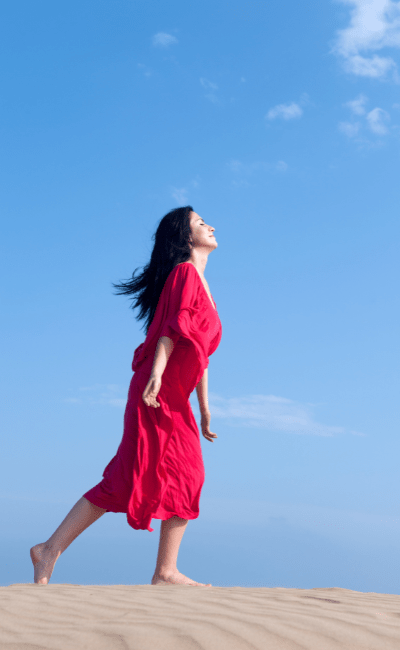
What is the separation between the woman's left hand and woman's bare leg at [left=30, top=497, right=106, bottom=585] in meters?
1.07

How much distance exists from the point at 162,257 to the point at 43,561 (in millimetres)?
2214

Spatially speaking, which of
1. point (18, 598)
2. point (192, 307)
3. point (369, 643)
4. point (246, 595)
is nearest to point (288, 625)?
point (369, 643)

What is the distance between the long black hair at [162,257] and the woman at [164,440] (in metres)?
0.11

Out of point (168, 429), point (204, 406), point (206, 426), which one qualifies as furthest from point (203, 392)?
point (168, 429)

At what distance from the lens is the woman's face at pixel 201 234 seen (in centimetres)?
434

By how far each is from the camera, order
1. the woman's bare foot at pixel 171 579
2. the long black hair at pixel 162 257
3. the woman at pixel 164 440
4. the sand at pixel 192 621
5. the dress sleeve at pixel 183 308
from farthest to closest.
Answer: the long black hair at pixel 162 257, the dress sleeve at pixel 183 308, the woman at pixel 164 440, the woman's bare foot at pixel 171 579, the sand at pixel 192 621

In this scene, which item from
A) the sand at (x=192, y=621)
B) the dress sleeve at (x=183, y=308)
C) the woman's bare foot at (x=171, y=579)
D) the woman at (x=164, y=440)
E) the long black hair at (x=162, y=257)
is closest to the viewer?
the sand at (x=192, y=621)

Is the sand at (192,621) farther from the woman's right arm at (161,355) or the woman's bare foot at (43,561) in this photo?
the woman's right arm at (161,355)

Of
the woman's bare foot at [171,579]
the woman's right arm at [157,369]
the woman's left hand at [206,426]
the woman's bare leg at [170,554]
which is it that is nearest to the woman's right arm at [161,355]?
the woman's right arm at [157,369]

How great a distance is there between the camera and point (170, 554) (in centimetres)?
367

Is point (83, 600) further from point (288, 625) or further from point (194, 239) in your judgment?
point (194, 239)

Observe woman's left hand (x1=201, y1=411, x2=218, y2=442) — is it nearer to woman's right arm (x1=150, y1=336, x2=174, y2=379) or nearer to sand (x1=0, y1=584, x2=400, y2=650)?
woman's right arm (x1=150, y1=336, x2=174, y2=379)

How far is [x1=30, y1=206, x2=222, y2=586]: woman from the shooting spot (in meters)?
3.68

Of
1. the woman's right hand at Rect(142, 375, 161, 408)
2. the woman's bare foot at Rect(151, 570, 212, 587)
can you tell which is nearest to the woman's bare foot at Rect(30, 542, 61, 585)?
the woman's bare foot at Rect(151, 570, 212, 587)
